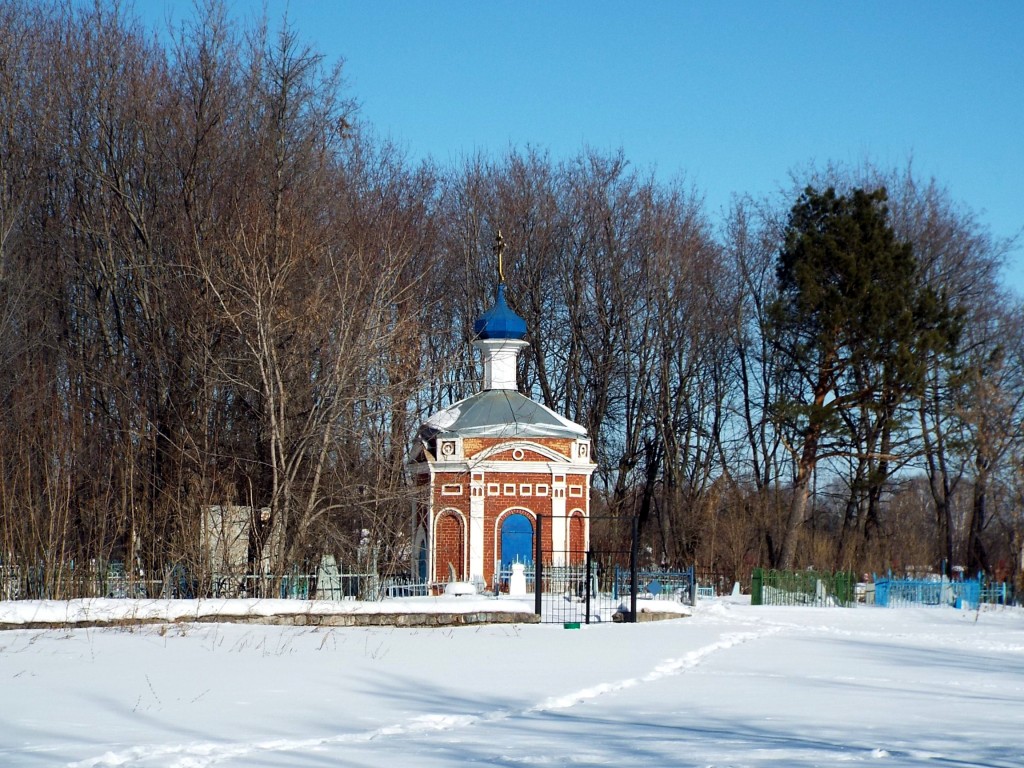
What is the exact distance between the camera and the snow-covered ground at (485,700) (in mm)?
7555

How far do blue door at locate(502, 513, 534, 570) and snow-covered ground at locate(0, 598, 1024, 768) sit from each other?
1170 cm

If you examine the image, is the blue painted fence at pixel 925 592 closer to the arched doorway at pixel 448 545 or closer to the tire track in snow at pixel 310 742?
the arched doorway at pixel 448 545

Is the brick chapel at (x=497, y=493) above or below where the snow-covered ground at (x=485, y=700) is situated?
above

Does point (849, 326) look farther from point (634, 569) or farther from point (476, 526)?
point (634, 569)

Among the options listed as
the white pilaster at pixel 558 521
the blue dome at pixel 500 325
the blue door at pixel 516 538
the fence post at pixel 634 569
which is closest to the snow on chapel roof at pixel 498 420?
the white pilaster at pixel 558 521

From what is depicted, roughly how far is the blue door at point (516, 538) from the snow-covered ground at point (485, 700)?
1170 centimetres

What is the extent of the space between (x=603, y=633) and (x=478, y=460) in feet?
36.8

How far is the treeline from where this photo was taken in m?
21.0

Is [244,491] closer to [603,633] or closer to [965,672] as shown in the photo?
[603,633]

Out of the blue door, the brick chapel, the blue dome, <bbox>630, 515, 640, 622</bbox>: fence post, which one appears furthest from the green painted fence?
<bbox>630, 515, 640, 622</bbox>: fence post

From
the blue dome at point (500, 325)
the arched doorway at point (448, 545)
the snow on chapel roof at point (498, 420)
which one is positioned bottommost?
the arched doorway at point (448, 545)

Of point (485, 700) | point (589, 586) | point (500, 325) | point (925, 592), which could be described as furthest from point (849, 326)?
point (485, 700)

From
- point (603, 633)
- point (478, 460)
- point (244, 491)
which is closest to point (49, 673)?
point (603, 633)

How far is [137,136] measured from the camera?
94.5ft
